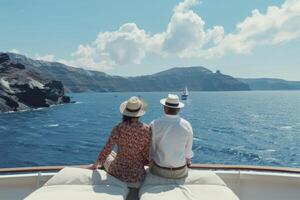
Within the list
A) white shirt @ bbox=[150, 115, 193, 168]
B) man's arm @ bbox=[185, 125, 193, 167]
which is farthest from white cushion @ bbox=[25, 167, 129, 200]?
man's arm @ bbox=[185, 125, 193, 167]

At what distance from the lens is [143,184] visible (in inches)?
139

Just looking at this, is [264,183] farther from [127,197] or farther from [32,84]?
[32,84]

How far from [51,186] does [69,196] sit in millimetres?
316

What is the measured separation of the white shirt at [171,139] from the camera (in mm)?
3639

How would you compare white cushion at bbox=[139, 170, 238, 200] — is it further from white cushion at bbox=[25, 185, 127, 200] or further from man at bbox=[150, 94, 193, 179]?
white cushion at bbox=[25, 185, 127, 200]

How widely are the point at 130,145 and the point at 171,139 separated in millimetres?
413

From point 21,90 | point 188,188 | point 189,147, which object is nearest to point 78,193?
point 188,188

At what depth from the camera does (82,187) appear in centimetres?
330

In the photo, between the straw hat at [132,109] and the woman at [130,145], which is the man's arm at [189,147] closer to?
the woman at [130,145]

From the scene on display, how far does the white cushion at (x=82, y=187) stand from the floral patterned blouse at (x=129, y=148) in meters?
0.12

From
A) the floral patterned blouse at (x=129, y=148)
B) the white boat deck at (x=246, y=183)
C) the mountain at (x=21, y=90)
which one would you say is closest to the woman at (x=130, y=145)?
the floral patterned blouse at (x=129, y=148)

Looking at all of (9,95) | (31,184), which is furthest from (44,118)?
(31,184)

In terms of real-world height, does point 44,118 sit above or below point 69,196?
below

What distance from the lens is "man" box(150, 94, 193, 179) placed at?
362 centimetres
